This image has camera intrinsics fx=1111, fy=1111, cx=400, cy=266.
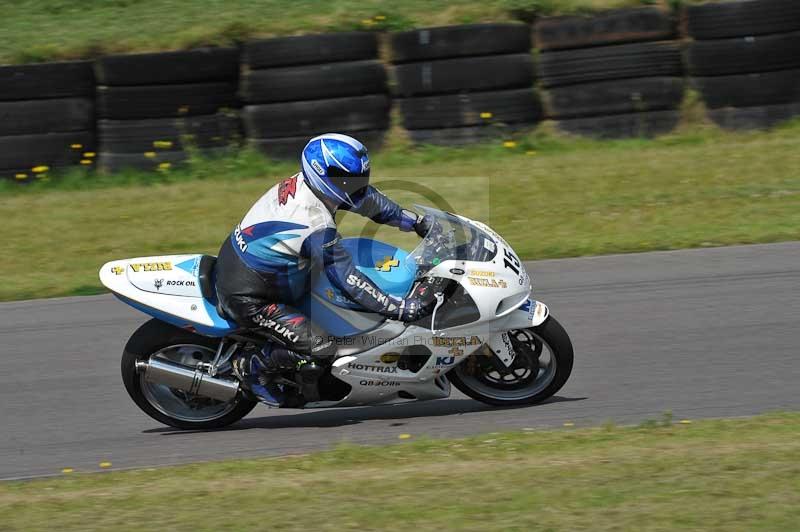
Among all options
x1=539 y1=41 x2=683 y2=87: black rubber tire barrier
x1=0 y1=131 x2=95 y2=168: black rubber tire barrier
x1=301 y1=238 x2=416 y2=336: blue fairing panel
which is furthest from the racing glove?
x1=0 y1=131 x2=95 y2=168: black rubber tire barrier

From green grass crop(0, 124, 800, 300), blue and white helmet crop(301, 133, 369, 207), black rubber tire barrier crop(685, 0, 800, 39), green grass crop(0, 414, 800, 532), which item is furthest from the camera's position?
black rubber tire barrier crop(685, 0, 800, 39)

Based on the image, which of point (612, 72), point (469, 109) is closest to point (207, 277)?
point (469, 109)

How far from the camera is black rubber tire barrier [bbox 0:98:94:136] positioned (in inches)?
465

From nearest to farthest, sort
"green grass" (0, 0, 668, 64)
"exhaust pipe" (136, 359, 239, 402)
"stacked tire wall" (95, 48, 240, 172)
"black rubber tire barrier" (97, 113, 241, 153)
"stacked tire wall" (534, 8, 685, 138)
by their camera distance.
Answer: "exhaust pipe" (136, 359, 239, 402) < "stacked tire wall" (95, 48, 240, 172) < "stacked tire wall" (534, 8, 685, 138) < "black rubber tire barrier" (97, 113, 241, 153) < "green grass" (0, 0, 668, 64)

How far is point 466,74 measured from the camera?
39.3 feet

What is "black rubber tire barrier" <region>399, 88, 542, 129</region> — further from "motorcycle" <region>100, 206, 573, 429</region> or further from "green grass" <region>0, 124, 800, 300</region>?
"motorcycle" <region>100, 206, 573, 429</region>

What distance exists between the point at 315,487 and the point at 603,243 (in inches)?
203

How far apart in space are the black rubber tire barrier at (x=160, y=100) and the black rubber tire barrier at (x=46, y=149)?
0.39 meters

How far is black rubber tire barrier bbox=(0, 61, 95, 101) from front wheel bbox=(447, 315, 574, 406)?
7.16 meters

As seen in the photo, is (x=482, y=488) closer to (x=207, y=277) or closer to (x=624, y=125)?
(x=207, y=277)

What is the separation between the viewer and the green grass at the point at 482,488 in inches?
177

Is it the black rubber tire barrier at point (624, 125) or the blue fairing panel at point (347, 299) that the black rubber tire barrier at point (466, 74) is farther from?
the blue fairing panel at point (347, 299)

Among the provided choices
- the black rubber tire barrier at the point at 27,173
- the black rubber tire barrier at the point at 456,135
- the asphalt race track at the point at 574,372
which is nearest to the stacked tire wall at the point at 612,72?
the black rubber tire barrier at the point at 456,135

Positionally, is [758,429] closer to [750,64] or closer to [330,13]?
[750,64]
